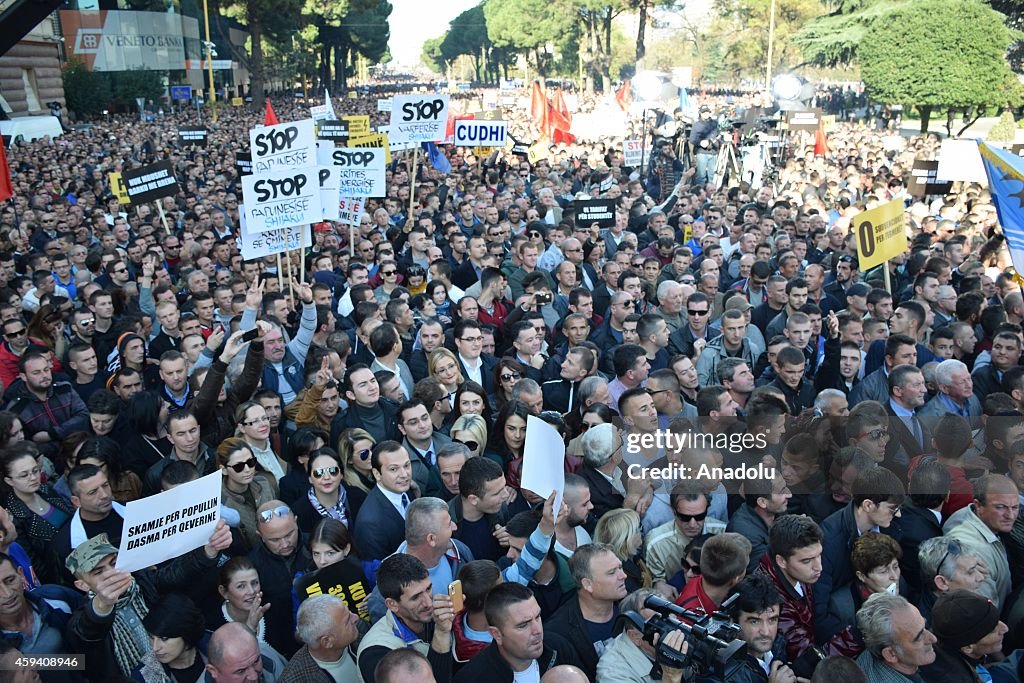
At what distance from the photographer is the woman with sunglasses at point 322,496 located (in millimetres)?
5262

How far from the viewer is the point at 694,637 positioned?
3.51 metres

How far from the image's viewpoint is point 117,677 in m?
3.52

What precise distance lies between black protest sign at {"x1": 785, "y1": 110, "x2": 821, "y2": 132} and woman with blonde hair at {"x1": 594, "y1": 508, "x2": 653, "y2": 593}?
2654 cm

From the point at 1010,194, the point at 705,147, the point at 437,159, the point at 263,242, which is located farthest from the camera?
the point at 705,147

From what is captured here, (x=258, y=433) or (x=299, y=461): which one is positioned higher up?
(x=258, y=433)

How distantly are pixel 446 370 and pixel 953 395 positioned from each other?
11.7 feet

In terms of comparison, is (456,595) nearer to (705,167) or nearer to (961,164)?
(961,164)

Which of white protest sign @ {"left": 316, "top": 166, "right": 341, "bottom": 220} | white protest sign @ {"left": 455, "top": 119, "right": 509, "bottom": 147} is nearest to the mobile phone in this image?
white protest sign @ {"left": 316, "top": 166, "right": 341, "bottom": 220}

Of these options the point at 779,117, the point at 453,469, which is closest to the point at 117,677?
the point at 453,469

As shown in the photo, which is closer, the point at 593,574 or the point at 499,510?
the point at 593,574

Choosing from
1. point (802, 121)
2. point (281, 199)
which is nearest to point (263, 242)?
point (281, 199)

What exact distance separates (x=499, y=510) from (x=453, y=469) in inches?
17.0

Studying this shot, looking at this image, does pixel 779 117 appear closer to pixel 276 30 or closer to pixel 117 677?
pixel 117 677

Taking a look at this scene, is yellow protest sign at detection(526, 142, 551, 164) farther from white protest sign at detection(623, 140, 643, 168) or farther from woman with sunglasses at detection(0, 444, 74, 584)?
woman with sunglasses at detection(0, 444, 74, 584)
